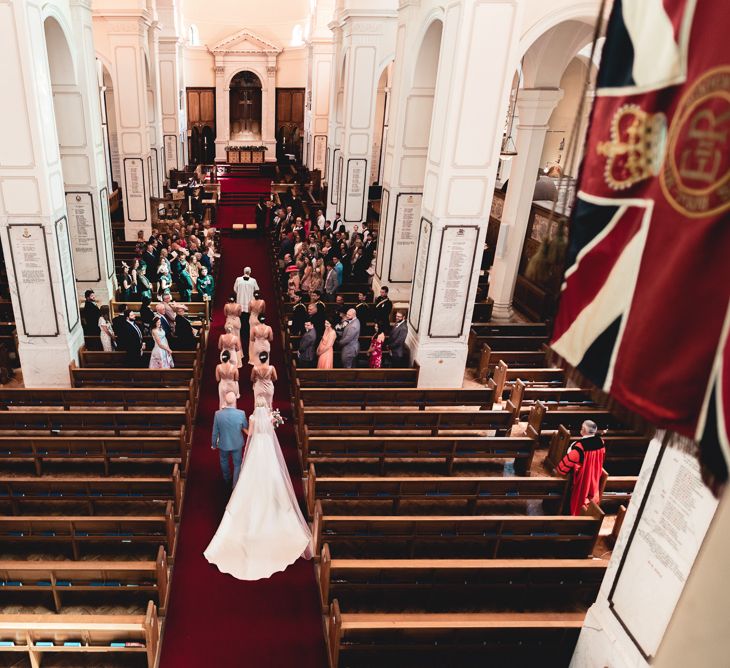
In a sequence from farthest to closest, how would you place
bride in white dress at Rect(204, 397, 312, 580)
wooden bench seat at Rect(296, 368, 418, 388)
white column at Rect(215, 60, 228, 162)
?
white column at Rect(215, 60, 228, 162), wooden bench seat at Rect(296, 368, 418, 388), bride in white dress at Rect(204, 397, 312, 580)

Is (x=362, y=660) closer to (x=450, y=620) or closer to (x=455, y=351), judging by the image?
(x=450, y=620)

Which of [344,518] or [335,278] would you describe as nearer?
[344,518]

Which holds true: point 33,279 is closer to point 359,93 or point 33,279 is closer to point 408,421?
point 408,421

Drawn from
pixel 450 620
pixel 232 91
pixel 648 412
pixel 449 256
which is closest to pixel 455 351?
pixel 449 256

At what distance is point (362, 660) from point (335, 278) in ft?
29.3

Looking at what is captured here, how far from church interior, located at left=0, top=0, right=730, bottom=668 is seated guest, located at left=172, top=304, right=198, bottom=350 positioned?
0.08 metres

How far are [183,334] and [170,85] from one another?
60.2ft

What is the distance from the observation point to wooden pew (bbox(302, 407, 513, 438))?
7984 millimetres

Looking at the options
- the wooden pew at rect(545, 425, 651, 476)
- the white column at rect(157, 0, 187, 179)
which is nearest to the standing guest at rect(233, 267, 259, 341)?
the wooden pew at rect(545, 425, 651, 476)

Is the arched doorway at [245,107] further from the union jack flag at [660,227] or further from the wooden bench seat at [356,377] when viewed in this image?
the union jack flag at [660,227]

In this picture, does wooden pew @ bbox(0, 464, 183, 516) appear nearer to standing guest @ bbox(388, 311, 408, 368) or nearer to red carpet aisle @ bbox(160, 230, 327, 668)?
red carpet aisle @ bbox(160, 230, 327, 668)

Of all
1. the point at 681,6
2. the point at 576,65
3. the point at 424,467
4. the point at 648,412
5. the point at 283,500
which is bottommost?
the point at 424,467

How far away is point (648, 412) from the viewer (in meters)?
2.00

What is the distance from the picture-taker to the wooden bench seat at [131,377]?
8820mm
